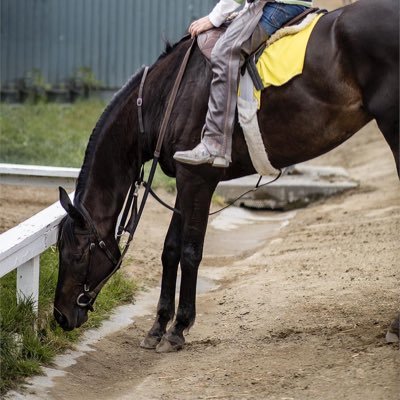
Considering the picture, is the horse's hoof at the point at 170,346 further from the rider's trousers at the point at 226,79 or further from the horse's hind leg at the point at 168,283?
the rider's trousers at the point at 226,79

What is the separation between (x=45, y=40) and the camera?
58.2 feet

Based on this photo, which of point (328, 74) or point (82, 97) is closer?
point (328, 74)

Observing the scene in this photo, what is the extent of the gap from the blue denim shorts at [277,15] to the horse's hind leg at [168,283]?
1.37 meters

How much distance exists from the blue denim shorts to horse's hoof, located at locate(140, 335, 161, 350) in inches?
82.8

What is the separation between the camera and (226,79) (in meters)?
5.99

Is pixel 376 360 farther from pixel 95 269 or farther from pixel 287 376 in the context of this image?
pixel 95 269

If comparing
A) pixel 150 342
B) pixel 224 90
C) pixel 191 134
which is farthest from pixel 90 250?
pixel 224 90

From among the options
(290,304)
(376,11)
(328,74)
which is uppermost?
(376,11)

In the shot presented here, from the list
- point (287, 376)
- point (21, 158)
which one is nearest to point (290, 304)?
point (287, 376)

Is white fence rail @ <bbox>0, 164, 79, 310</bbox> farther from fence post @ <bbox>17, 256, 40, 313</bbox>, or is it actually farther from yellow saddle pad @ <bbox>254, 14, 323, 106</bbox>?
yellow saddle pad @ <bbox>254, 14, 323, 106</bbox>

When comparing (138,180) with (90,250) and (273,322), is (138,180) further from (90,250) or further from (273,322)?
(273,322)

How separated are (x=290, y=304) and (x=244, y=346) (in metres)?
0.84

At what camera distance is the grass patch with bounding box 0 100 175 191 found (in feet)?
40.3

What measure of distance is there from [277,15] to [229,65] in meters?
0.44
